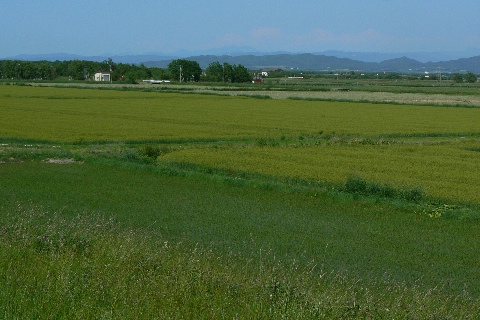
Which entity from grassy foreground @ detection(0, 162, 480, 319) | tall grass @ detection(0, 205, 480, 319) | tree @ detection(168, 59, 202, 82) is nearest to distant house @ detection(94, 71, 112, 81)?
tree @ detection(168, 59, 202, 82)

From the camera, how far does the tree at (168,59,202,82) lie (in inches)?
5217

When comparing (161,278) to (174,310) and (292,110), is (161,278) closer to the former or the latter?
(174,310)

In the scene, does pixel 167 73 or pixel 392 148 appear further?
pixel 167 73

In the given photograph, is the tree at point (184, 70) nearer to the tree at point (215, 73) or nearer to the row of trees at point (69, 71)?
the tree at point (215, 73)

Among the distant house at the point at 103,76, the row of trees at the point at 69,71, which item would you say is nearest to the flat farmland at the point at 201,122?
the row of trees at the point at 69,71

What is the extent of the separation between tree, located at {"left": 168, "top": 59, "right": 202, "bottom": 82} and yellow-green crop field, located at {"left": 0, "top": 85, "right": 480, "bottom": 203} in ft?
267

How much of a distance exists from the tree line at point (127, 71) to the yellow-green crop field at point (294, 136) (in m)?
82.2

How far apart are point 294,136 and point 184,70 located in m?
105

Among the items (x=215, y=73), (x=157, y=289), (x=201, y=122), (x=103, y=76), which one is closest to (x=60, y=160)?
(x=157, y=289)

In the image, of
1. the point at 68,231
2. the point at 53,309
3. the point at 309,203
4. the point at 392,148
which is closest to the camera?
the point at 53,309

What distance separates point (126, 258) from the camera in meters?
7.86

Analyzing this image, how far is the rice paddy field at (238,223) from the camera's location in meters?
6.69

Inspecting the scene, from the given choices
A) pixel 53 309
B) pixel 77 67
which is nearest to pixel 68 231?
pixel 53 309

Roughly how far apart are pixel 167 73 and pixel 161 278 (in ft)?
459
